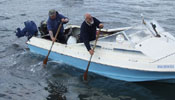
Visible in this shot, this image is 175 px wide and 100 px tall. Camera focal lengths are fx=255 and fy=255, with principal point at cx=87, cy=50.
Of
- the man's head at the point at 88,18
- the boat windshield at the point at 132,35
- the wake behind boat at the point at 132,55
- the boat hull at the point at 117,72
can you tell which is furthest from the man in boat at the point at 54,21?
the boat windshield at the point at 132,35

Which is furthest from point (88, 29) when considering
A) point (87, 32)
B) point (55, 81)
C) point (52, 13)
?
point (55, 81)

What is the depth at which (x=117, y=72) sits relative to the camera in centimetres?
769

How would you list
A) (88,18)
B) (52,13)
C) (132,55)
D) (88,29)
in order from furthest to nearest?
(52,13), (88,29), (88,18), (132,55)

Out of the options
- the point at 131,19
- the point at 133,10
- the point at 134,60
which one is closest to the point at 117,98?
the point at 134,60

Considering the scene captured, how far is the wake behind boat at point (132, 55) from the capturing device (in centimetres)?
702

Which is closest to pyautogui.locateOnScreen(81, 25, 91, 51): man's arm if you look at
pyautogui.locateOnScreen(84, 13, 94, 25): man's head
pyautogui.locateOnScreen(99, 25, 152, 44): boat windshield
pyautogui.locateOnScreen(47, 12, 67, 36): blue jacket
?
pyautogui.locateOnScreen(84, 13, 94, 25): man's head

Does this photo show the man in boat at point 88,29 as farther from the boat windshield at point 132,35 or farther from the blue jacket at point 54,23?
the blue jacket at point 54,23

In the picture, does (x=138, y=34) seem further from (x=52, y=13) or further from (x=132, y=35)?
(x=52, y=13)

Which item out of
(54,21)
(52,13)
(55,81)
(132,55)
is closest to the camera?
(132,55)

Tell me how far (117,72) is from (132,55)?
0.70 meters

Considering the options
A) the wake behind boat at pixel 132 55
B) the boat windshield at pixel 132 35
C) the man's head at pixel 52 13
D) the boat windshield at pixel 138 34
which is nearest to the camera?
the wake behind boat at pixel 132 55

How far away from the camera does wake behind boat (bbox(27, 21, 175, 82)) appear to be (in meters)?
7.02

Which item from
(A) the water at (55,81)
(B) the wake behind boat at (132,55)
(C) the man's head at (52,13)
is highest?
(C) the man's head at (52,13)

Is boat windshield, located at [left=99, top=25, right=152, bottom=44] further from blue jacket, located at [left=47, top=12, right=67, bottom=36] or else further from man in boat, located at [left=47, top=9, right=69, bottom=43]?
blue jacket, located at [left=47, top=12, right=67, bottom=36]
